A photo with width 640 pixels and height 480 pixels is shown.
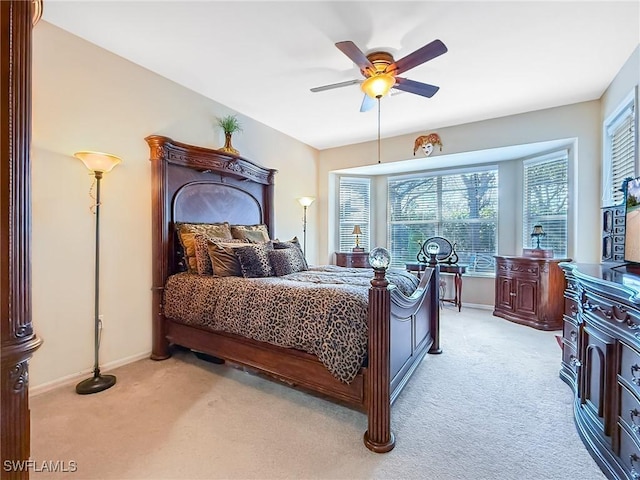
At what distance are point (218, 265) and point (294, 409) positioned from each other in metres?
1.39

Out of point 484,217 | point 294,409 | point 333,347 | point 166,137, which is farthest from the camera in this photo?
point 484,217

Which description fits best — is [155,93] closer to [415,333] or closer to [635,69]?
[415,333]

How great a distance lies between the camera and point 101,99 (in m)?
2.67

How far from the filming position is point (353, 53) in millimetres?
2223

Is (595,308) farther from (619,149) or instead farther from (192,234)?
(192,234)

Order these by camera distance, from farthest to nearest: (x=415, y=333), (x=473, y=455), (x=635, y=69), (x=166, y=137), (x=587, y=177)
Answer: (x=587, y=177) < (x=166, y=137) < (x=635, y=69) < (x=415, y=333) < (x=473, y=455)

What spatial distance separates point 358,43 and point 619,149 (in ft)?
9.65

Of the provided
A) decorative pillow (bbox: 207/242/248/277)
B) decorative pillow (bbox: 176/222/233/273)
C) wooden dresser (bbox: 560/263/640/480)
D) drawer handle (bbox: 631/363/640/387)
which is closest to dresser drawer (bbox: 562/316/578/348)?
wooden dresser (bbox: 560/263/640/480)

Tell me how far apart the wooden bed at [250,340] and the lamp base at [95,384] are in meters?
0.51

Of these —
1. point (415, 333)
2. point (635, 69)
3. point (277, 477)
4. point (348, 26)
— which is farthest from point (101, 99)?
point (635, 69)

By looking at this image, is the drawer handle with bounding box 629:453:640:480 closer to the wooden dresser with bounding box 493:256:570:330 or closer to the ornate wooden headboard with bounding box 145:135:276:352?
the wooden dresser with bounding box 493:256:570:330

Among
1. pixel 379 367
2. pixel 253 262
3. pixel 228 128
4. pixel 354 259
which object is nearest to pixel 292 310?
pixel 379 367

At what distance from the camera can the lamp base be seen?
2.27m

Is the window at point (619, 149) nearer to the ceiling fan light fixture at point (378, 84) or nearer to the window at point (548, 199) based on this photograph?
the window at point (548, 199)
